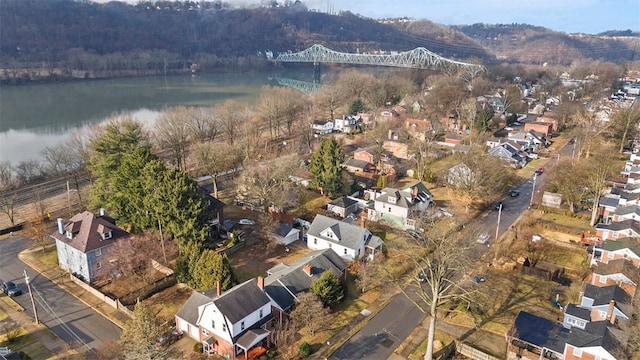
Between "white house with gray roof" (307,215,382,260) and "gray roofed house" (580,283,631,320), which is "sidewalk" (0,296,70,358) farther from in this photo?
"gray roofed house" (580,283,631,320)

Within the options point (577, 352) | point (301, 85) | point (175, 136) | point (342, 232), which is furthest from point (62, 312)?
point (301, 85)

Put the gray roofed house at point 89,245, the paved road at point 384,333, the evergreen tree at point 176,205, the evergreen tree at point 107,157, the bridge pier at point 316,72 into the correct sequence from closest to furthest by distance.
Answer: the paved road at point 384,333 < the gray roofed house at point 89,245 < the evergreen tree at point 176,205 < the evergreen tree at point 107,157 < the bridge pier at point 316,72

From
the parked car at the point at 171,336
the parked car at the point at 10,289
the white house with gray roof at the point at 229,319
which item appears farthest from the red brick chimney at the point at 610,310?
the parked car at the point at 10,289

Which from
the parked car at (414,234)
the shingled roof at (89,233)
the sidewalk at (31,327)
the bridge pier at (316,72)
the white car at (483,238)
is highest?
the bridge pier at (316,72)

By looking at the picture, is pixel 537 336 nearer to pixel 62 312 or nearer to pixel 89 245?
pixel 62 312

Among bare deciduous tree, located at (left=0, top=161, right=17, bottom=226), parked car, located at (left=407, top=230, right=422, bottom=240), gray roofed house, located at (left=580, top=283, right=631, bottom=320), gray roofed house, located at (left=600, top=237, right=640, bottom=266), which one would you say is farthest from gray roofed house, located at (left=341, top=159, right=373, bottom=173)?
bare deciduous tree, located at (left=0, top=161, right=17, bottom=226)

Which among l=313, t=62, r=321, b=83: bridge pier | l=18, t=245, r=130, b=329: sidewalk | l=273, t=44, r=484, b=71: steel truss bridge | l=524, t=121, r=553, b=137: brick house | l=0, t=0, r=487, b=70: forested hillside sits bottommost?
l=18, t=245, r=130, b=329: sidewalk

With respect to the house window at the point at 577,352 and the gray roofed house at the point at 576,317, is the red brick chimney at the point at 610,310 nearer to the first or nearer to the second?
the gray roofed house at the point at 576,317
